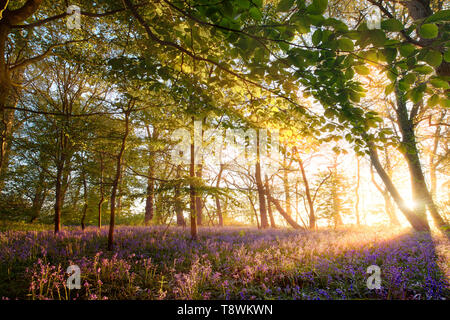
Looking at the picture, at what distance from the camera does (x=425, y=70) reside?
5.01 ft

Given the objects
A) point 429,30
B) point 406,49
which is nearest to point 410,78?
point 406,49

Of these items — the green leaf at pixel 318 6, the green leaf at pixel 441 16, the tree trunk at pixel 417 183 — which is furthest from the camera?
the tree trunk at pixel 417 183

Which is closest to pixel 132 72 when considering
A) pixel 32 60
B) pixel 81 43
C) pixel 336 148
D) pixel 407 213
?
pixel 32 60

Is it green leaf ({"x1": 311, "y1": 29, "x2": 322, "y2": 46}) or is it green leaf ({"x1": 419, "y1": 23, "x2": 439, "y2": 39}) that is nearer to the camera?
green leaf ({"x1": 419, "y1": 23, "x2": 439, "y2": 39})

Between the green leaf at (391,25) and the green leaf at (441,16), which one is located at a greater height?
the green leaf at (391,25)

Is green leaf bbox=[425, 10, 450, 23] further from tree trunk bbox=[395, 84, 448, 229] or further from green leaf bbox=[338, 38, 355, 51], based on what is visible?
tree trunk bbox=[395, 84, 448, 229]

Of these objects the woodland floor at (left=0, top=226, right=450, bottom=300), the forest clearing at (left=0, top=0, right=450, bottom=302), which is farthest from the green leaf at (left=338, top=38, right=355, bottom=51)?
the woodland floor at (left=0, top=226, right=450, bottom=300)

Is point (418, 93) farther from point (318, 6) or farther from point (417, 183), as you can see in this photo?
point (417, 183)

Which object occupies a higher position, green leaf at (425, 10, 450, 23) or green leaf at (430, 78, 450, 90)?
green leaf at (425, 10, 450, 23)

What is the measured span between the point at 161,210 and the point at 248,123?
382 centimetres

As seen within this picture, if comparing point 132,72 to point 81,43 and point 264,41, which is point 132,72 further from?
point 81,43

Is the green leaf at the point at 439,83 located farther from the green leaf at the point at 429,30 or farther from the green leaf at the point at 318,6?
the green leaf at the point at 318,6

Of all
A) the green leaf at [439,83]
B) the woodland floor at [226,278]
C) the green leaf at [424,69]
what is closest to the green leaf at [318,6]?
the green leaf at [424,69]

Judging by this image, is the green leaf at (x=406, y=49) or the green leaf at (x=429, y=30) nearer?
the green leaf at (x=429, y=30)
